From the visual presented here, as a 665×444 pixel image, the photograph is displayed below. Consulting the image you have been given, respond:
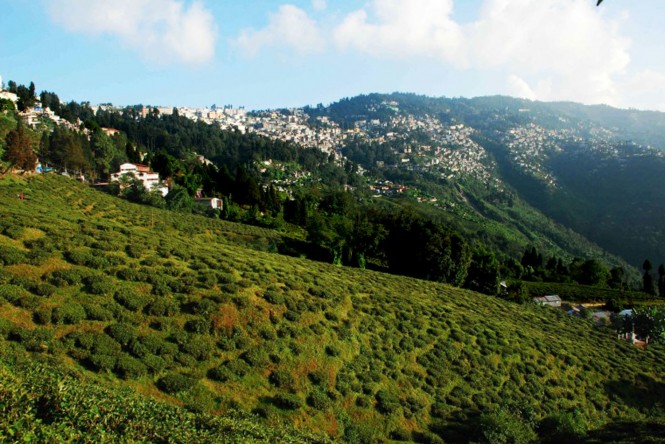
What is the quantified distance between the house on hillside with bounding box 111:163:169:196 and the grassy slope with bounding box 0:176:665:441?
160 ft

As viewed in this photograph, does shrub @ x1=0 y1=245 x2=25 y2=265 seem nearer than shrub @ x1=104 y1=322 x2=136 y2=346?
No

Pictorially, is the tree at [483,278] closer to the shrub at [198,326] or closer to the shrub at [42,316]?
the shrub at [198,326]

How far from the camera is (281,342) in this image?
56.6ft

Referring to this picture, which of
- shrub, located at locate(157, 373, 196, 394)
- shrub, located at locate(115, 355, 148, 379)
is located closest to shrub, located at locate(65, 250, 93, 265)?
shrub, located at locate(115, 355, 148, 379)

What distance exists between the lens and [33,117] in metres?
89.7

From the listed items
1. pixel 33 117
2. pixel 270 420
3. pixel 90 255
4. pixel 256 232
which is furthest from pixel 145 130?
pixel 270 420

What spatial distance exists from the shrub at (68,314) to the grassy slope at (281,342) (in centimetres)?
5

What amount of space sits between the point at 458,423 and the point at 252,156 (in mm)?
137432

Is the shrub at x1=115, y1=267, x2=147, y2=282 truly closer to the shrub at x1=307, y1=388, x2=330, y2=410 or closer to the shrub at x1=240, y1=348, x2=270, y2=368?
the shrub at x1=240, y1=348, x2=270, y2=368

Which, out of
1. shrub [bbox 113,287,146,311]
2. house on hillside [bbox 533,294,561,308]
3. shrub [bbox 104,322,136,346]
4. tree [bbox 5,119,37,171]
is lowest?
house on hillside [bbox 533,294,561,308]

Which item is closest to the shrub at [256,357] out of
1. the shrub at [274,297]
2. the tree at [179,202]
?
the shrub at [274,297]

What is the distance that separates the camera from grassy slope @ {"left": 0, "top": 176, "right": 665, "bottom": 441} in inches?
531

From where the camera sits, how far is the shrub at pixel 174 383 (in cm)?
1265

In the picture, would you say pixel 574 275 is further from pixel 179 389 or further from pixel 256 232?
pixel 179 389
